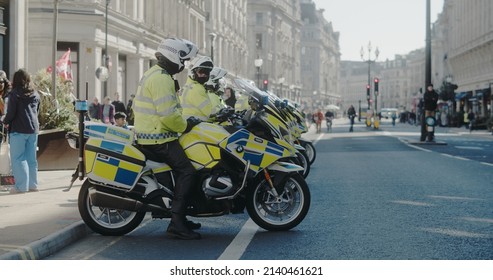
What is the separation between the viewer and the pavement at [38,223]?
6.85 metres

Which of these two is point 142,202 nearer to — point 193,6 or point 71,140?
point 71,140

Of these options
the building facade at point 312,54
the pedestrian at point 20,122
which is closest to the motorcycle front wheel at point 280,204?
the pedestrian at point 20,122

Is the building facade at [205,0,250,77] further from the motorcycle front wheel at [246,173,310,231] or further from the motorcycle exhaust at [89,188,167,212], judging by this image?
the motorcycle exhaust at [89,188,167,212]

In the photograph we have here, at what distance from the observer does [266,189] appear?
820cm

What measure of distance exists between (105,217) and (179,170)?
0.92 metres

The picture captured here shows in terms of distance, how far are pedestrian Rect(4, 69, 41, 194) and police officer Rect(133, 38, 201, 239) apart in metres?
4.50

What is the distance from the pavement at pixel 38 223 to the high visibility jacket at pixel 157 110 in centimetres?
114

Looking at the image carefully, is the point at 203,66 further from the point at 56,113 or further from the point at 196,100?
the point at 56,113

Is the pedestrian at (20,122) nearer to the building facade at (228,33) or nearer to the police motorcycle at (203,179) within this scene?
the police motorcycle at (203,179)

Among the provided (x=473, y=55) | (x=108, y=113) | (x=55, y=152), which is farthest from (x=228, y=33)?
(x=55, y=152)

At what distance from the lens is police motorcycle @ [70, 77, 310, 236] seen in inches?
311

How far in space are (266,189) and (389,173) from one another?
807 cm

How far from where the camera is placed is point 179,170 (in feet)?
25.8
